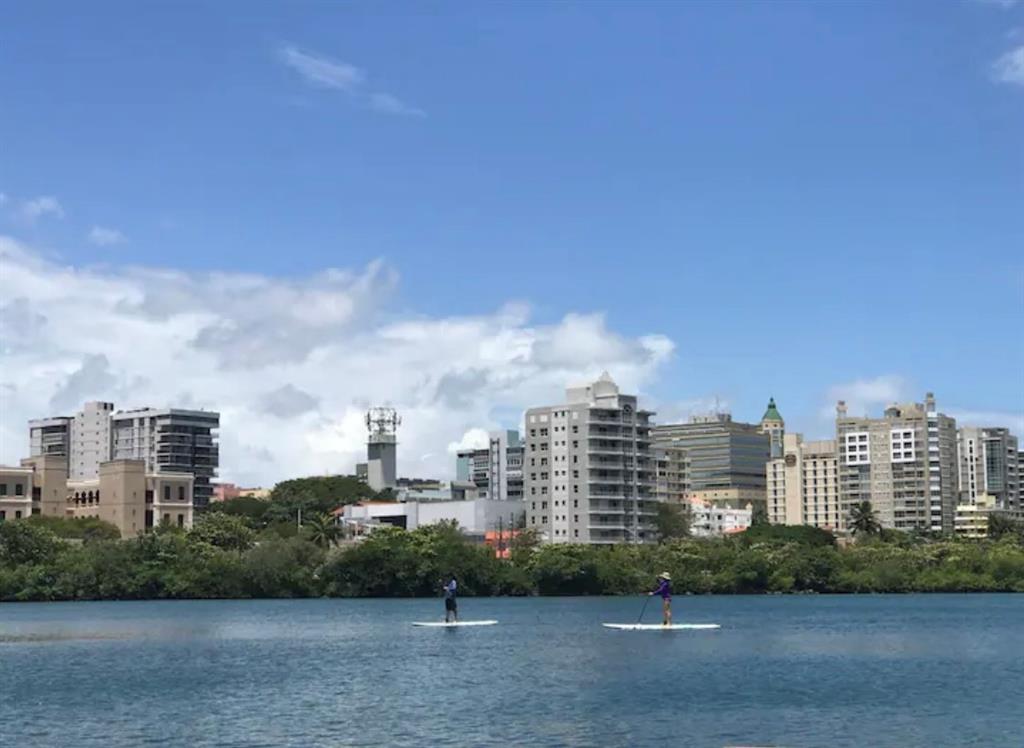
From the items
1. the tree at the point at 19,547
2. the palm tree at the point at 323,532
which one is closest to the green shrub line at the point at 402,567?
the tree at the point at 19,547

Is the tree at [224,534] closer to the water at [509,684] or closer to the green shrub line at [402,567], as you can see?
the green shrub line at [402,567]

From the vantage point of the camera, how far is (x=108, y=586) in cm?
14588

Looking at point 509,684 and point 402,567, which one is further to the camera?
point 402,567

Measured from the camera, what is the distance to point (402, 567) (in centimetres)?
Answer: 14925

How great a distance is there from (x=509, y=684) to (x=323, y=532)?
128884 millimetres

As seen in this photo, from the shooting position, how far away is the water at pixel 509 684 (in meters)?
41.8

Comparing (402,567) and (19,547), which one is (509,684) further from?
(19,547)

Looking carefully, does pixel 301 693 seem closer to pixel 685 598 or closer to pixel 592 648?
pixel 592 648

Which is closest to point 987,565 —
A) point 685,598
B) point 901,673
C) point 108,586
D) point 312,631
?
point 685,598

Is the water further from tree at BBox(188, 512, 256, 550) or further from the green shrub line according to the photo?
tree at BBox(188, 512, 256, 550)

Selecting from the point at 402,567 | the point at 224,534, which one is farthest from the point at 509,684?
the point at 224,534

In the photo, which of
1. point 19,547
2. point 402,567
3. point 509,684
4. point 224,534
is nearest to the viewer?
point 509,684

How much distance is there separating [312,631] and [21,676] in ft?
107

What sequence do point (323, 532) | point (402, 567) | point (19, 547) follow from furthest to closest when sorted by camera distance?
1. point (323, 532)
2. point (19, 547)
3. point (402, 567)
